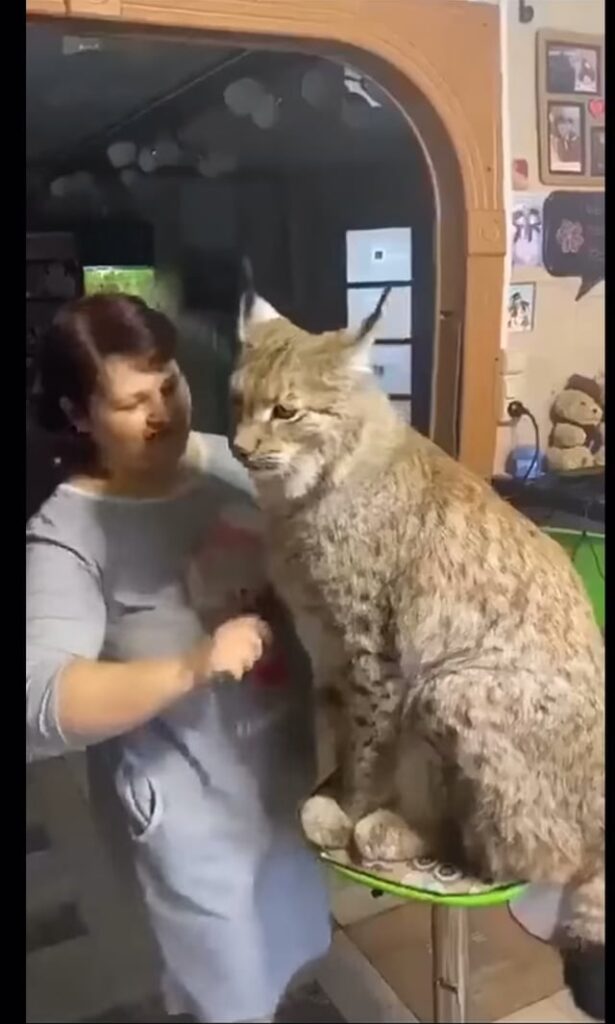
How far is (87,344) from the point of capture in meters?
0.93

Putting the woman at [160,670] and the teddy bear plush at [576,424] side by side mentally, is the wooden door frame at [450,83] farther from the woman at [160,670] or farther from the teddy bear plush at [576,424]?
the woman at [160,670]

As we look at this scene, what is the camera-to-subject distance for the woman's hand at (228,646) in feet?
3.18

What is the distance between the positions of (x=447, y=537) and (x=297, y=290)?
237 millimetres

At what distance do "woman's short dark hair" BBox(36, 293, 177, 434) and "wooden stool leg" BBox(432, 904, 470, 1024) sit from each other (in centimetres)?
56

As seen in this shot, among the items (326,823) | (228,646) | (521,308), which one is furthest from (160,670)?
(521,308)

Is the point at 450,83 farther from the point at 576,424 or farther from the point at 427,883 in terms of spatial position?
the point at 427,883

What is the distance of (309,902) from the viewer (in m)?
1.04

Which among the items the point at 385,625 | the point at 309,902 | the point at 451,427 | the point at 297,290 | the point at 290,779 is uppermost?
the point at 297,290

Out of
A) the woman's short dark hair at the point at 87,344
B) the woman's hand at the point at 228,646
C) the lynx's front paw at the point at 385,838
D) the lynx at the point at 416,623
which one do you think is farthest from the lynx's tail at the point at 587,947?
the woman's short dark hair at the point at 87,344

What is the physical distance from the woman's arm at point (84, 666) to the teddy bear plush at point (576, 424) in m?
0.29

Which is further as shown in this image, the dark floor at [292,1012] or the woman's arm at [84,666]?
the dark floor at [292,1012]
